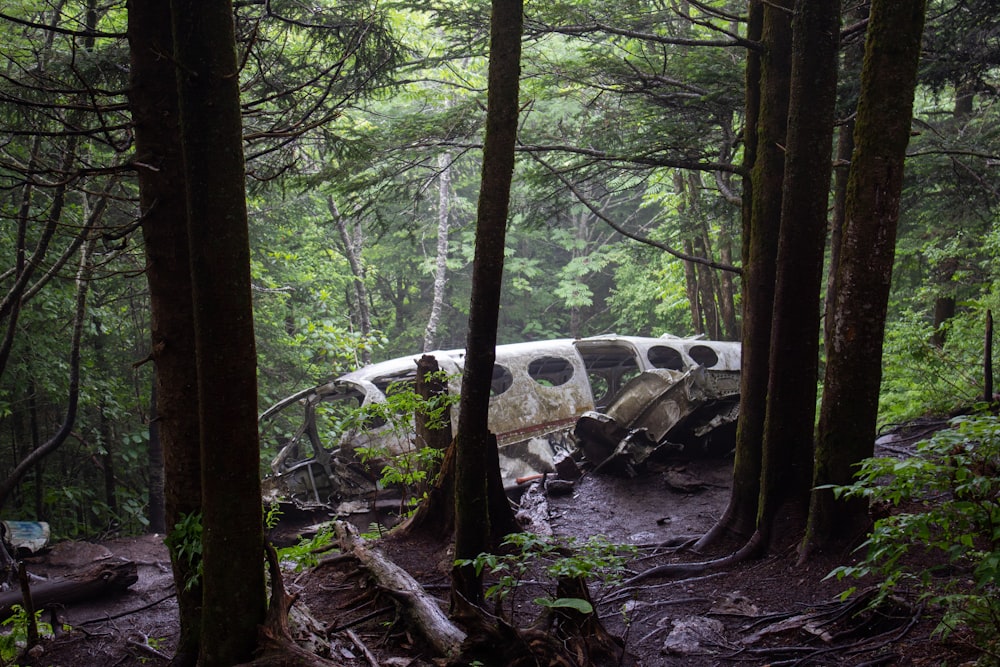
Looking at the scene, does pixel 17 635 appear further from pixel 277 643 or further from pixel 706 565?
pixel 706 565

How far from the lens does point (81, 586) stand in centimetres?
726

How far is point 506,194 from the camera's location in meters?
5.43

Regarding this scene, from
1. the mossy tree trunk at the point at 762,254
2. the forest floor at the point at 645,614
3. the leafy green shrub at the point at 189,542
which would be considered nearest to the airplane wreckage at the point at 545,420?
the forest floor at the point at 645,614

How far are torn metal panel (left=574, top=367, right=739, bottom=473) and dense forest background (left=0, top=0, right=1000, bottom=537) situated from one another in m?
2.64

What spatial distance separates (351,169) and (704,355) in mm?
9689

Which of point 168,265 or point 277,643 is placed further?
point 168,265

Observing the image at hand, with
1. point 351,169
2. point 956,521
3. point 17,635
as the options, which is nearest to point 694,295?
point 351,169

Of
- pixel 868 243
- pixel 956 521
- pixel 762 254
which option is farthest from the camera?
pixel 762 254

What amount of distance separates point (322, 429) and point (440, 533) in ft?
24.0

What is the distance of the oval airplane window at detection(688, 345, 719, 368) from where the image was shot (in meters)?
14.8

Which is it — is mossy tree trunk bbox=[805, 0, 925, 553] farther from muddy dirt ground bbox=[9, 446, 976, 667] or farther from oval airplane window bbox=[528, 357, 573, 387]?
oval airplane window bbox=[528, 357, 573, 387]

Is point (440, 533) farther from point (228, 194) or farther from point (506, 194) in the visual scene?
point (228, 194)

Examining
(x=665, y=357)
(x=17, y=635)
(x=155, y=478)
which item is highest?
(x=665, y=357)

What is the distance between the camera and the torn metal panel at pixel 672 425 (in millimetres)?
10281
